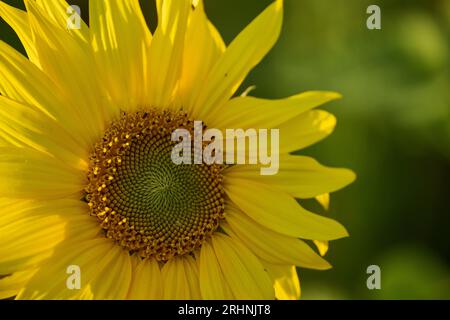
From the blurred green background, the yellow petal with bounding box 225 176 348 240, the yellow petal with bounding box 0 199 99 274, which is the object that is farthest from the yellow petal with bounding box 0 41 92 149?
the blurred green background

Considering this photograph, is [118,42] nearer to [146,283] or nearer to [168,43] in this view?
[168,43]

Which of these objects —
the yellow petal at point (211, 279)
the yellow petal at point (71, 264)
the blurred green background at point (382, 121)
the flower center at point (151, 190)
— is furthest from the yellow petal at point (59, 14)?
the blurred green background at point (382, 121)

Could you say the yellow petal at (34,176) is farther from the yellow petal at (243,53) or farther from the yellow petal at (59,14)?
the yellow petal at (243,53)

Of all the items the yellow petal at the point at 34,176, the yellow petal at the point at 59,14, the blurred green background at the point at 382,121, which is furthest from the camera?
the blurred green background at the point at 382,121

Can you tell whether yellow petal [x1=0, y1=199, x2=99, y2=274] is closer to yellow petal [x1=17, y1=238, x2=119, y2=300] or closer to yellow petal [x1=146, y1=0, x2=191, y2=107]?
yellow petal [x1=17, y1=238, x2=119, y2=300]

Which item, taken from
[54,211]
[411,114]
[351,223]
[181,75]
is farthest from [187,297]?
[411,114]

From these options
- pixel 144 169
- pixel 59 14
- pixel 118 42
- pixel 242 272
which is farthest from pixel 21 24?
pixel 242 272

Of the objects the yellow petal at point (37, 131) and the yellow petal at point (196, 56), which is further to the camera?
the yellow petal at point (196, 56)
